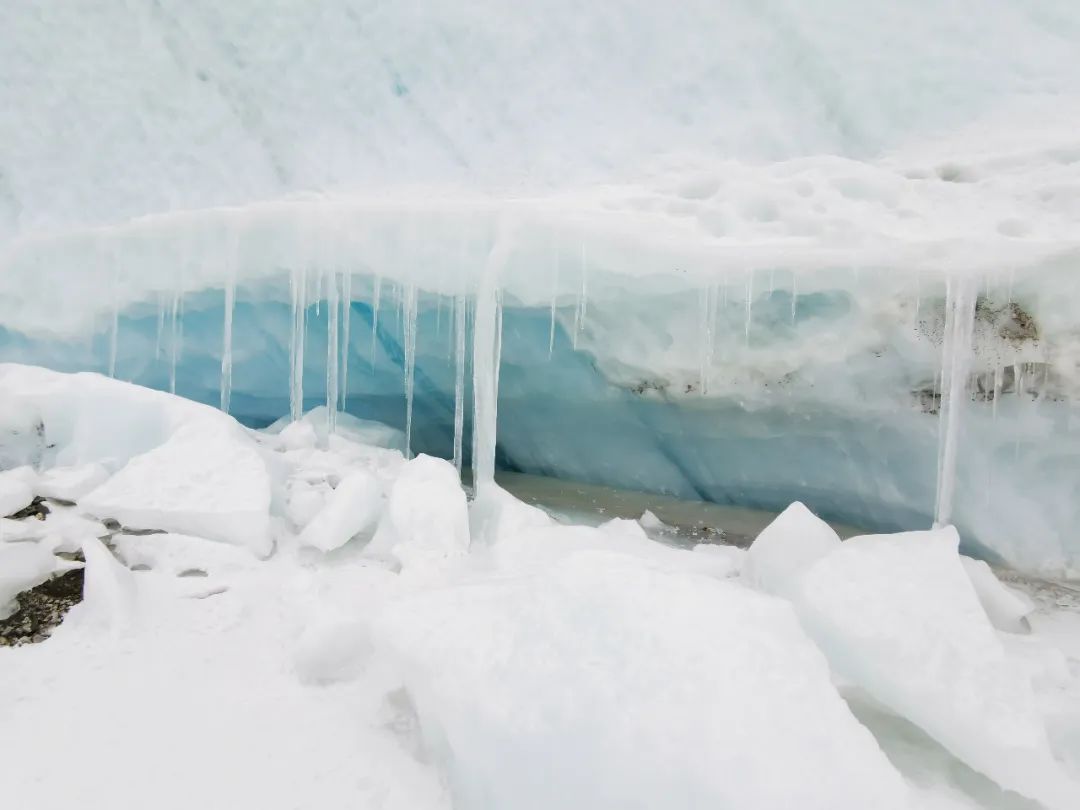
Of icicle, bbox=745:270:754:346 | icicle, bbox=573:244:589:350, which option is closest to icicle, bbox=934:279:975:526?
icicle, bbox=745:270:754:346

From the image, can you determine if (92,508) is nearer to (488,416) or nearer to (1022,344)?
(488,416)

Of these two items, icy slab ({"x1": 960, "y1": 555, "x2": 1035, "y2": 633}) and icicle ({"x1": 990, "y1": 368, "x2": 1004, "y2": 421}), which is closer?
icy slab ({"x1": 960, "y1": 555, "x2": 1035, "y2": 633})

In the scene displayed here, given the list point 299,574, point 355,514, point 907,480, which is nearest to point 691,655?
point 299,574

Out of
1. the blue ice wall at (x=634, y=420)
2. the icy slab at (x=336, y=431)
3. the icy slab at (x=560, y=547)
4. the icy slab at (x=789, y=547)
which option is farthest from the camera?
the icy slab at (x=336, y=431)

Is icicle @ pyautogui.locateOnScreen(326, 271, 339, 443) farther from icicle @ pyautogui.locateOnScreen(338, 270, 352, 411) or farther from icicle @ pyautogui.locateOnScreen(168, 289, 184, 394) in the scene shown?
icicle @ pyautogui.locateOnScreen(168, 289, 184, 394)

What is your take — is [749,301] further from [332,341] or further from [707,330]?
[332,341]

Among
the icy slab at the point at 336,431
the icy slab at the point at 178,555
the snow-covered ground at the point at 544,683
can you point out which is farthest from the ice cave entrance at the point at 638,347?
the icy slab at the point at 178,555

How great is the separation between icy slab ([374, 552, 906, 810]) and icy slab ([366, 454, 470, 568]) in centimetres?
125

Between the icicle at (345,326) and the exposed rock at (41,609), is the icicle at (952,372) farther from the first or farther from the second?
the exposed rock at (41,609)

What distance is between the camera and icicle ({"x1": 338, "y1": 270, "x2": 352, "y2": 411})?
4.76 metres

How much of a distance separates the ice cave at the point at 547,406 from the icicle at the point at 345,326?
3.7 inches

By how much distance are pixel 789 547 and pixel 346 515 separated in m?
2.05

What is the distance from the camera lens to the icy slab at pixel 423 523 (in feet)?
10.3

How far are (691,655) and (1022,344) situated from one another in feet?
9.69
